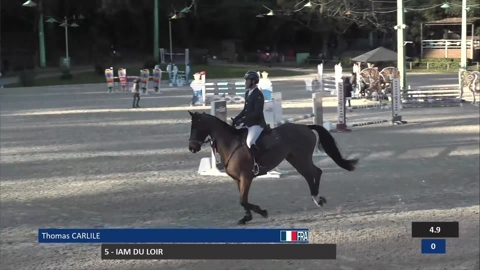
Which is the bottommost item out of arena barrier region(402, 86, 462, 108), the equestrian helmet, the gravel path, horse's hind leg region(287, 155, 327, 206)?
the gravel path

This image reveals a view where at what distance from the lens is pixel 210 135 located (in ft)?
8.52

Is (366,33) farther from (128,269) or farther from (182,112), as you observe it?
(182,112)

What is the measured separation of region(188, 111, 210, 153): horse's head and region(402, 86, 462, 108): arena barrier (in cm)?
2496

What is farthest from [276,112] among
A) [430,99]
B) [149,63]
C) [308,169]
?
[430,99]

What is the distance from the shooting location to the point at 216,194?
8.95m

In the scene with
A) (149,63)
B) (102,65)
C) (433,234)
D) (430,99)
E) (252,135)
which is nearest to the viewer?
(252,135)

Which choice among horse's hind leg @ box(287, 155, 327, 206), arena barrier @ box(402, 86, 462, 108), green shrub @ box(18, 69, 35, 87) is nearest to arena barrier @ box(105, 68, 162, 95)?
green shrub @ box(18, 69, 35, 87)

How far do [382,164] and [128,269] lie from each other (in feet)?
23.7

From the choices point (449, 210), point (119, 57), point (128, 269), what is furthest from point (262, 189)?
point (119, 57)

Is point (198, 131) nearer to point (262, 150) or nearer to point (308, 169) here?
point (262, 150)

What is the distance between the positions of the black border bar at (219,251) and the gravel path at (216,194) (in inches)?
14.2

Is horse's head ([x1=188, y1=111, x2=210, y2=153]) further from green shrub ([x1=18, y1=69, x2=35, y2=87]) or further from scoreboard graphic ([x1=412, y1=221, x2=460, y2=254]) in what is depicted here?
green shrub ([x1=18, y1=69, x2=35, y2=87])

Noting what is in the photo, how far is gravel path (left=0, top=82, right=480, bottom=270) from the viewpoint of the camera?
5.98m

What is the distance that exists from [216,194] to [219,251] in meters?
6.33
